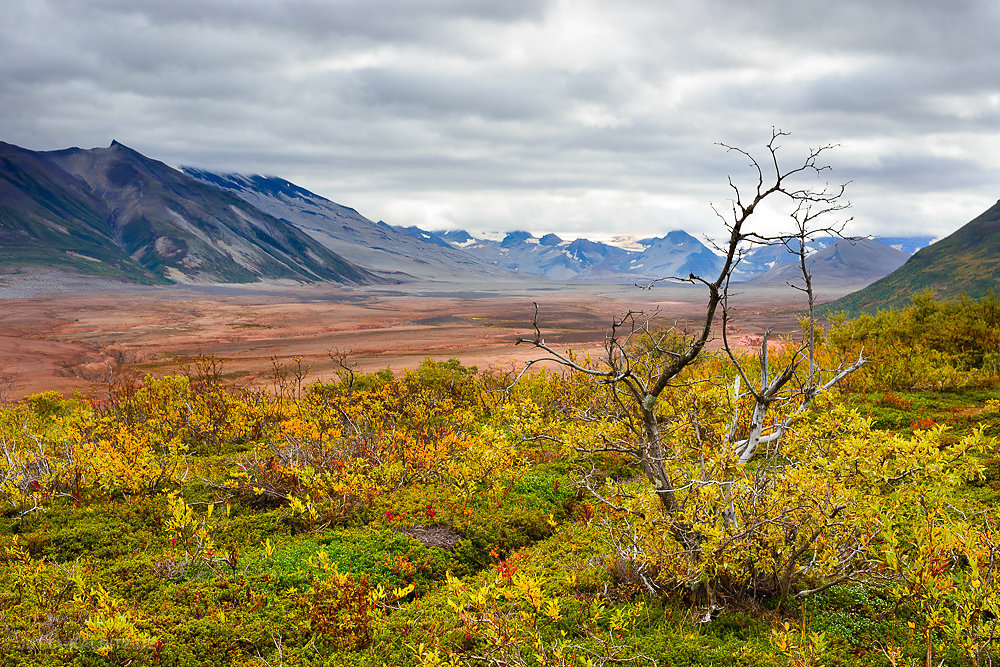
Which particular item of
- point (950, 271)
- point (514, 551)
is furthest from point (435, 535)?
point (950, 271)

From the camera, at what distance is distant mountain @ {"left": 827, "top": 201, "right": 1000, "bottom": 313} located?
8556 centimetres

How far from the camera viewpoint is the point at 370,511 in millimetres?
8695

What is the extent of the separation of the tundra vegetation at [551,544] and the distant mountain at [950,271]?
299ft

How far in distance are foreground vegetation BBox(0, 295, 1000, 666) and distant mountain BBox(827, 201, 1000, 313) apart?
9124cm

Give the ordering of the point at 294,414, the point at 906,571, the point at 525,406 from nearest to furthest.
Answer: the point at 906,571
the point at 525,406
the point at 294,414

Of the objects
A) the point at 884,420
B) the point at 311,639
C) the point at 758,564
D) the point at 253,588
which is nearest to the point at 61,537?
the point at 253,588

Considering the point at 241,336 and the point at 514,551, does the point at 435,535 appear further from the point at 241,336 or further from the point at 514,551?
the point at 241,336

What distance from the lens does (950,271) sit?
312ft

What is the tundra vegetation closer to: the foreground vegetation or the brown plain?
the foreground vegetation

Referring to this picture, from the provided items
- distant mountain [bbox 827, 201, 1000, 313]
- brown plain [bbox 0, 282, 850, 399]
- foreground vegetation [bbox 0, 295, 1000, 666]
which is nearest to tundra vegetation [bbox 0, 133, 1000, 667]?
foreground vegetation [bbox 0, 295, 1000, 666]

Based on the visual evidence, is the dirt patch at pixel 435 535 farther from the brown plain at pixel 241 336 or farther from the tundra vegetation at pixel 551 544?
the brown plain at pixel 241 336

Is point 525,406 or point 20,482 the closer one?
point 525,406

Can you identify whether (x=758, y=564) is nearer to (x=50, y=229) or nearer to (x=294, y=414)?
(x=294, y=414)

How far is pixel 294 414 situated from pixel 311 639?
892 centimetres
